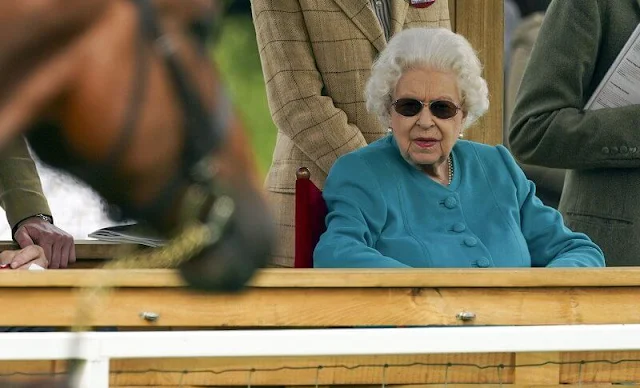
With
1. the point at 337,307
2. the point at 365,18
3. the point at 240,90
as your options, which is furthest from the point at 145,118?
the point at 240,90

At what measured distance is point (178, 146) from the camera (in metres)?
1.07

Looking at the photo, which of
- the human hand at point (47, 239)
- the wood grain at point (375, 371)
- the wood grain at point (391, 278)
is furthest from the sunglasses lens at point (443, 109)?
the human hand at point (47, 239)

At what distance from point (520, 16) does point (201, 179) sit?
6.81 meters

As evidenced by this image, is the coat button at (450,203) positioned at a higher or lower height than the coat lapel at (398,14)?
lower

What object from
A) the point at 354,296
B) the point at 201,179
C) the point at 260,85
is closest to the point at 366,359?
the point at 354,296

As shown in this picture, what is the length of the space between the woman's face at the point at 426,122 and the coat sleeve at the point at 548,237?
229 millimetres

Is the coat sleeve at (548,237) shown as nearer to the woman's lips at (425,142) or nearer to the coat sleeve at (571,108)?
the coat sleeve at (571,108)

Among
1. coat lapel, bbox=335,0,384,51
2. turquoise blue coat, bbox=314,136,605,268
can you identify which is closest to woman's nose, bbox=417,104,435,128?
turquoise blue coat, bbox=314,136,605,268

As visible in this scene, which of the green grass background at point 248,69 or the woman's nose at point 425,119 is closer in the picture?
the woman's nose at point 425,119

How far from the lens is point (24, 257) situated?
3.16 m

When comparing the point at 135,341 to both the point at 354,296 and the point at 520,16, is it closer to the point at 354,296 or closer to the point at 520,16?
the point at 354,296

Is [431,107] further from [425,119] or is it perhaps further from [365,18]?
[365,18]

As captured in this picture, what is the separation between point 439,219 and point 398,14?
0.74 meters

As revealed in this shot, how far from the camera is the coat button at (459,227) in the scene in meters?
3.28
